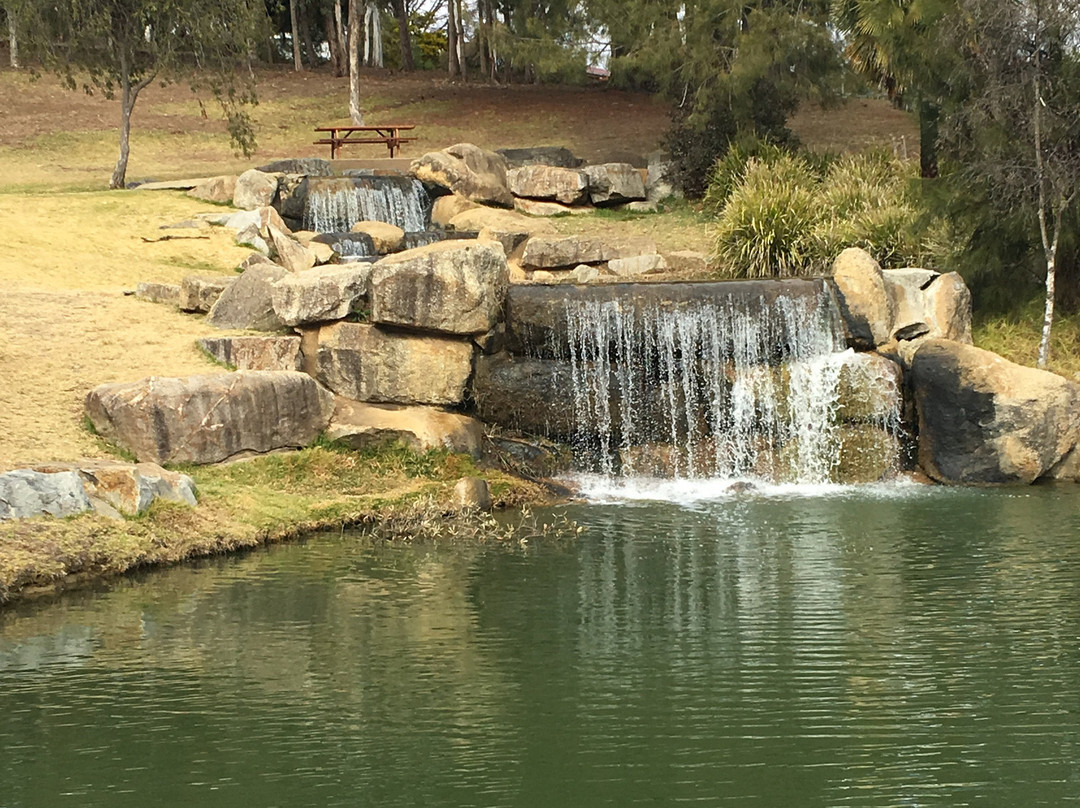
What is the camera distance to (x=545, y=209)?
29375 millimetres

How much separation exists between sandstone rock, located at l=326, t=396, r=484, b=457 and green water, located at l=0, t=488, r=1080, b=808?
8.67ft

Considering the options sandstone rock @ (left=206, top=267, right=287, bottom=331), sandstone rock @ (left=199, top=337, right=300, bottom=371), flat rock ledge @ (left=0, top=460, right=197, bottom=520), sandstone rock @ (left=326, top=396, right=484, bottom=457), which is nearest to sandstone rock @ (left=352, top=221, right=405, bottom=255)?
sandstone rock @ (left=206, top=267, right=287, bottom=331)

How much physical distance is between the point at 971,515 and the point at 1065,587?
366 cm

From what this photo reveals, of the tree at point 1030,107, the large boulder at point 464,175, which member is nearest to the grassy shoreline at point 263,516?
the tree at point 1030,107

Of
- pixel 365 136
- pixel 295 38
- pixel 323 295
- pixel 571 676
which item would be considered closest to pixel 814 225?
pixel 323 295

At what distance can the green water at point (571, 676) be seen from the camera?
7.51 meters

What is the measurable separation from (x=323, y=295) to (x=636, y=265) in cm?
793

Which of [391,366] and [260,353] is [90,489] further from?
[391,366]

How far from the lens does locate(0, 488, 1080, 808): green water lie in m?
7.51

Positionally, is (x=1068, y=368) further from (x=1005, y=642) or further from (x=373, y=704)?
(x=373, y=704)

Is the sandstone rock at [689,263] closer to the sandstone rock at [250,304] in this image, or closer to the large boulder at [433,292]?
the large boulder at [433,292]

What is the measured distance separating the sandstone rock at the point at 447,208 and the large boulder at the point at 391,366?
10.0m

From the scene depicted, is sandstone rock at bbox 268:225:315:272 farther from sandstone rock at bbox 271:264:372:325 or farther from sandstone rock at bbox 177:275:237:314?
sandstone rock at bbox 271:264:372:325

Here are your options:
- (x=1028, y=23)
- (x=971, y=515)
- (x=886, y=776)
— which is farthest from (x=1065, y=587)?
(x=1028, y=23)
